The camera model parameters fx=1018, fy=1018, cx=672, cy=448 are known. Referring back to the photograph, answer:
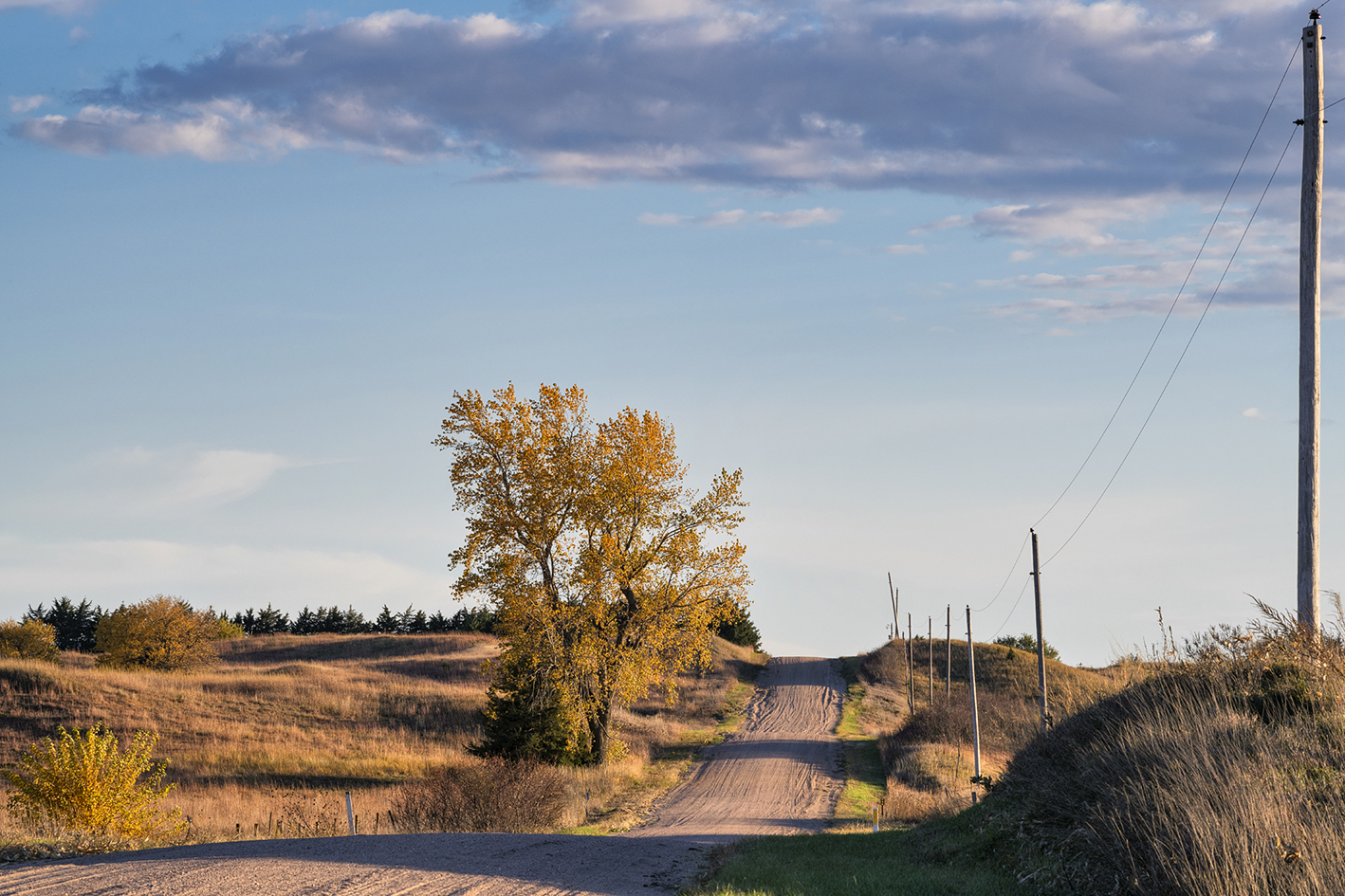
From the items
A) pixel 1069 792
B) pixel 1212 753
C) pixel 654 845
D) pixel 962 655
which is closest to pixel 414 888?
pixel 654 845

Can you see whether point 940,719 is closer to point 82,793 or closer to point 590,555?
point 590,555

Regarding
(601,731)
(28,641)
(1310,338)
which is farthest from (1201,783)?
(28,641)

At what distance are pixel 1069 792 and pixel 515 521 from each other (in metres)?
23.9

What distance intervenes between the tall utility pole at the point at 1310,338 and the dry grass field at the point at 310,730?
17.1 meters

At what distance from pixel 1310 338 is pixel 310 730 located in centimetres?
3898

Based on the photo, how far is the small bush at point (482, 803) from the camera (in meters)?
22.1

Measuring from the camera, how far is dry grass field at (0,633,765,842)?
2717 cm

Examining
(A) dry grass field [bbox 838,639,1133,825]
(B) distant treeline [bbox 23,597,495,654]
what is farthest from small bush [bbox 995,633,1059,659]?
(B) distant treeline [bbox 23,597,495,654]

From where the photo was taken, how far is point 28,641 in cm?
7231

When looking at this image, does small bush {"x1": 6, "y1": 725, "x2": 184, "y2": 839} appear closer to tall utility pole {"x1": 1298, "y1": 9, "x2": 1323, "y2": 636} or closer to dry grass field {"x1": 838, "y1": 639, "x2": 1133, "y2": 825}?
dry grass field {"x1": 838, "y1": 639, "x2": 1133, "y2": 825}

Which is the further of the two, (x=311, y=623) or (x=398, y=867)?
(x=311, y=623)

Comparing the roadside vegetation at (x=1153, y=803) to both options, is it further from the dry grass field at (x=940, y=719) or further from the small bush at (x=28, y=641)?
the small bush at (x=28, y=641)

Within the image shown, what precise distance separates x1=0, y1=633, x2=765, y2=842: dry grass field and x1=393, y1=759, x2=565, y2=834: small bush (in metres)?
0.97

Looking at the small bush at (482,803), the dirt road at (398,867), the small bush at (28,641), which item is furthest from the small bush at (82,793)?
the small bush at (28,641)
